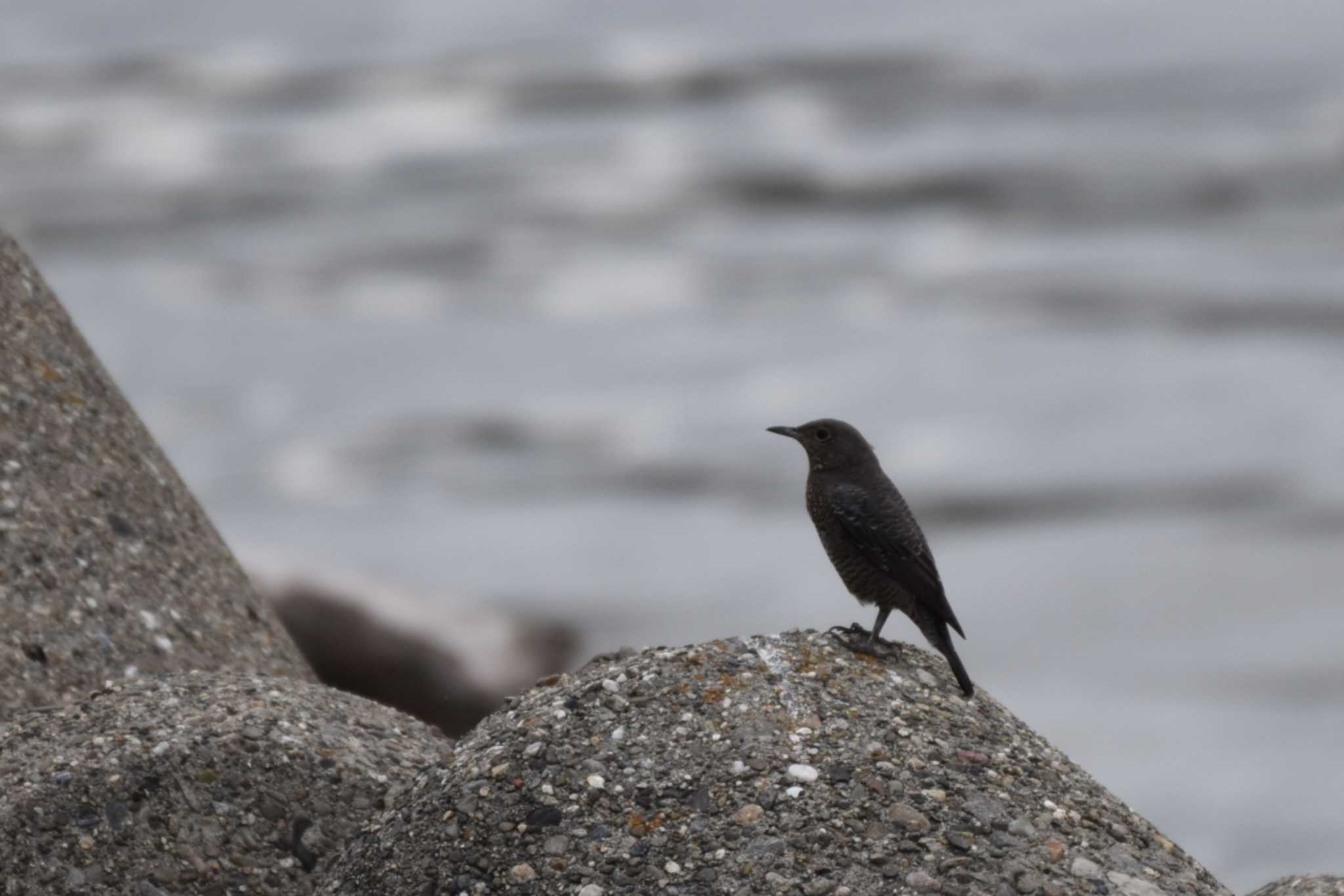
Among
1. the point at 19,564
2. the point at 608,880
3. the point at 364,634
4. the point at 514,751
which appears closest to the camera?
the point at 608,880

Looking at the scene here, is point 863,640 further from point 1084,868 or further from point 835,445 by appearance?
point 1084,868

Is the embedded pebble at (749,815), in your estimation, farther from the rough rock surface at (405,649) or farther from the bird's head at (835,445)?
the rough rock surface at (405,649)

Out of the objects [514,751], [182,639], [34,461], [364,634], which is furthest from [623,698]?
[364,634]

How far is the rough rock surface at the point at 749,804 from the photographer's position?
407 cm

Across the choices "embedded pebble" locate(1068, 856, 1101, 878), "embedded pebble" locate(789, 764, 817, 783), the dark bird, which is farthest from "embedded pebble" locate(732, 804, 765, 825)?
the dark bird

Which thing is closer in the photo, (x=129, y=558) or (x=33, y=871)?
(x=33, y=871)

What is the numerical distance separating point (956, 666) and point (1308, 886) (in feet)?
3.23

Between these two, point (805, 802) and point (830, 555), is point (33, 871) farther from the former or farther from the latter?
point (830, 555)

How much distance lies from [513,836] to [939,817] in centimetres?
92

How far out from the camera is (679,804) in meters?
4.20

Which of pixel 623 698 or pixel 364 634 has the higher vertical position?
pixel 364 634

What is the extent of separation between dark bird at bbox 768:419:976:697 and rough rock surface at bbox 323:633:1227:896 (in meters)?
0.69

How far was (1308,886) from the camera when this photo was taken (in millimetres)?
4637

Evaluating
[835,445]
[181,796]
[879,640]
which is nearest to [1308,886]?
[879,640]
